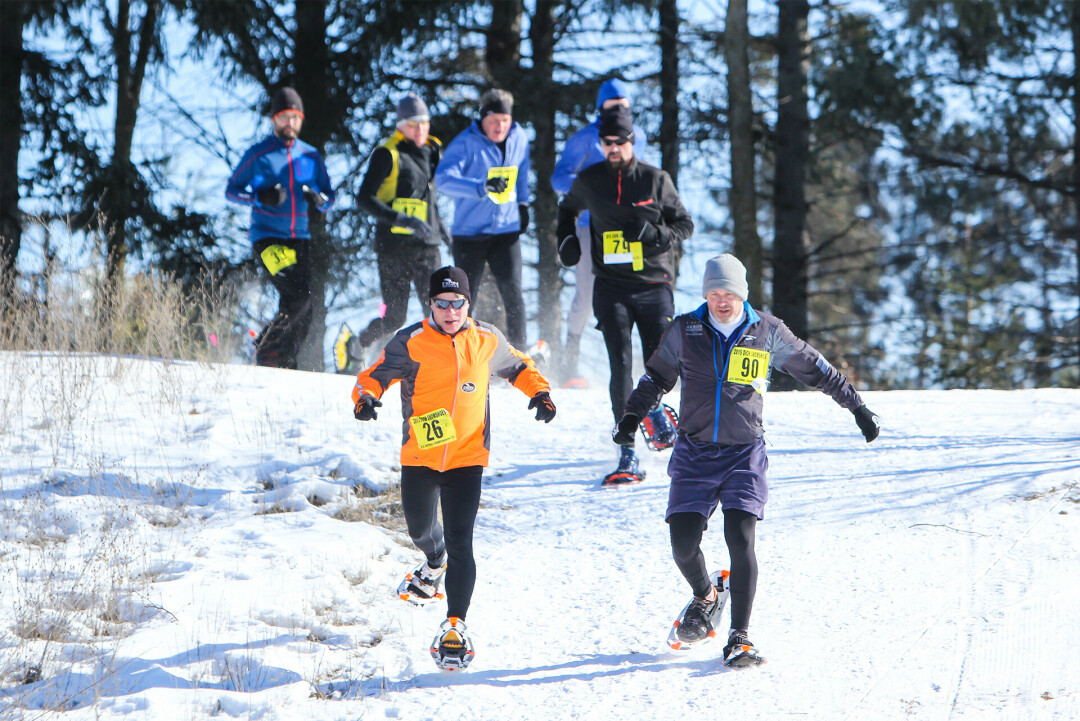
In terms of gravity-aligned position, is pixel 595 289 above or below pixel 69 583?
above

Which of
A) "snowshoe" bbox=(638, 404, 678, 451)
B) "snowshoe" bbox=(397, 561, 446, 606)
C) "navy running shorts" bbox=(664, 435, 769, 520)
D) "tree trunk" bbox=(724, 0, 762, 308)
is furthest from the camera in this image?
"tree trunk" bbox=(724, 0, 762, 308)

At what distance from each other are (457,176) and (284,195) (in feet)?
4.38

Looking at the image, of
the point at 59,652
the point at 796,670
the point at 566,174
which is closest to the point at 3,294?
the point at 566,174

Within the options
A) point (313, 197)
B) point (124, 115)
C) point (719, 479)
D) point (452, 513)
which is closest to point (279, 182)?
point (313, 197)

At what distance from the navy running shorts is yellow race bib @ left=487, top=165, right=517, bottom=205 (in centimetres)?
378

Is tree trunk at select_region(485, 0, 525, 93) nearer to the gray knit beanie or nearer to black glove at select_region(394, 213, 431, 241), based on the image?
black glove at select_region(394, 213, 431, 241)

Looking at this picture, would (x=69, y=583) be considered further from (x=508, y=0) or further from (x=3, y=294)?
(x=508, y=0)

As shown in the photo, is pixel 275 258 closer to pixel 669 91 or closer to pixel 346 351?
pixel 346 351

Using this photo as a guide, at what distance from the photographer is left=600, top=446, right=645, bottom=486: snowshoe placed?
6.11 m

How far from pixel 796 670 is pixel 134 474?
3775mm

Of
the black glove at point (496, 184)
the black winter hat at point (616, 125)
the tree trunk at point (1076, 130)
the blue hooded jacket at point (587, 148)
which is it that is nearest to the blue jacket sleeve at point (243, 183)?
A: the black glove at point (496, 184)

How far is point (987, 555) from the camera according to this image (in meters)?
4.85

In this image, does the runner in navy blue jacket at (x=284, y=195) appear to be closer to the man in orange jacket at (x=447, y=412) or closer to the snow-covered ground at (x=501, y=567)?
the snow-covered ground at (x=501, y=567)

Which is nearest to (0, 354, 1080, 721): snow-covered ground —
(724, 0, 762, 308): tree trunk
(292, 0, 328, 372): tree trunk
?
(724, 0, 762, 308): tree trunk
